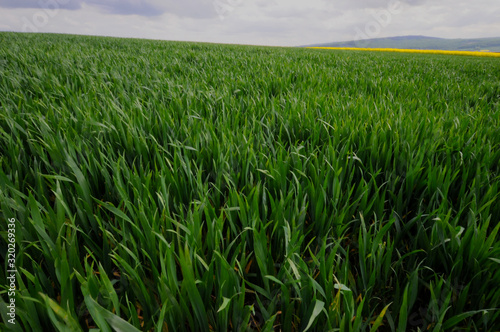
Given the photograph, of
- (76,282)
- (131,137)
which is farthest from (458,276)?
(131,137)

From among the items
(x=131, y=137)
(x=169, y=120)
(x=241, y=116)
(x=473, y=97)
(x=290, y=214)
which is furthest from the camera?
(x=473, y=97)

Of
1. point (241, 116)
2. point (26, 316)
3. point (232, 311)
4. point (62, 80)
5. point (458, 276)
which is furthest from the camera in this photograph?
point (62, 80)

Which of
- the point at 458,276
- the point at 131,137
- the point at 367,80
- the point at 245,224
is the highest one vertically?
the point at 367,80

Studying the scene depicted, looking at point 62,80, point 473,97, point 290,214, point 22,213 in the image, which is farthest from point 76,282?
point 473,97

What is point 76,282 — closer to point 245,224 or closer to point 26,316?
point 26,316

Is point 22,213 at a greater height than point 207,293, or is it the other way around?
point 22,213

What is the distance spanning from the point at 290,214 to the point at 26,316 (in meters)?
0.62

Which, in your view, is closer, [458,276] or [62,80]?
[458,276]

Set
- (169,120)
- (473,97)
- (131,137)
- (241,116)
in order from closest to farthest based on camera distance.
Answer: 1. (131,137)
2. (169,120)
3. (241,116)
4. (473,97)

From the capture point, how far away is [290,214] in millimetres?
823

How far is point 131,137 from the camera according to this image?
4.04ft

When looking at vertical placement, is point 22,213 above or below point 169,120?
below

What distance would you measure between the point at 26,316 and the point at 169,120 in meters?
1.11

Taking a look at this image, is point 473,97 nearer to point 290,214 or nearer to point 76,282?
point 290,214
